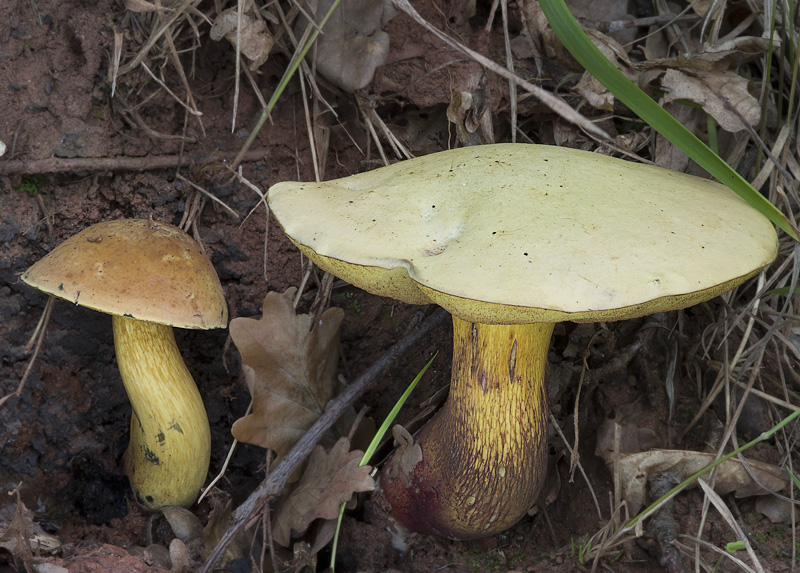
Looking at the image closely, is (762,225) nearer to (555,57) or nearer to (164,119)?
(555,57)

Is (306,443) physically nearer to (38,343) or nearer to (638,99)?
(38,343)

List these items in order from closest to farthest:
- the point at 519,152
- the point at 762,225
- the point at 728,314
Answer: the point at 762,225 → the point at 519,152 → the point at 728,314

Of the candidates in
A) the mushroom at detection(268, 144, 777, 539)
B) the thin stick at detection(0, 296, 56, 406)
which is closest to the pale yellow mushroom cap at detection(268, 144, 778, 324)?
the mushroom at detection(268, 144, 777, 539)

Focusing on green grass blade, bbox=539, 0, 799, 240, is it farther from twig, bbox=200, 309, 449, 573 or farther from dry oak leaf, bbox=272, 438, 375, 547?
dry oak leaf, bbox=272, 438, 375, 547

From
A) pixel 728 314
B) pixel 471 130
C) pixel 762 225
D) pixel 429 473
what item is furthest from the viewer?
pixel 471 130

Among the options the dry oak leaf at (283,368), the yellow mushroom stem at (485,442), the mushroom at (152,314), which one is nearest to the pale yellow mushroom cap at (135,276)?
the mushroom at (152,314)

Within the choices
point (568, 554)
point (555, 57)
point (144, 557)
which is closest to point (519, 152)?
point (555, 57)
